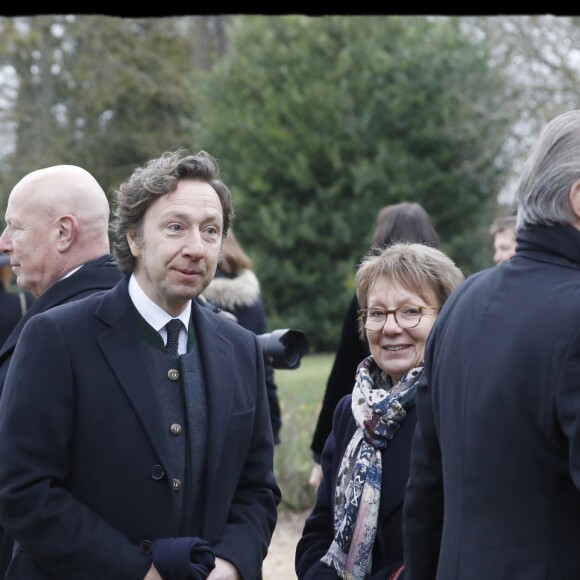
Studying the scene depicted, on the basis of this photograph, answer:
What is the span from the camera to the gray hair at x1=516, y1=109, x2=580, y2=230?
262 centimetres

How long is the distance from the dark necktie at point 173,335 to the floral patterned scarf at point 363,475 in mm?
590

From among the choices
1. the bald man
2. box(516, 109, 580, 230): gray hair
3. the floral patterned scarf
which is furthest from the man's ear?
box(516, 109, 580, 230): gray hair

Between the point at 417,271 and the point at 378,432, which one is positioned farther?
the point at 417,271

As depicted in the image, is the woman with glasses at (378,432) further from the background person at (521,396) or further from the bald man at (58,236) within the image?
the bald man at (58,236)

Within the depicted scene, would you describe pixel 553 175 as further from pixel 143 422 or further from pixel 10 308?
pixel 10 308

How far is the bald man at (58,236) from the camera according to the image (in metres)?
3.65

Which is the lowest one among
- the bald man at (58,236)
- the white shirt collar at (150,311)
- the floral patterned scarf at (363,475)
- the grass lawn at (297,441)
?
the grass lawn at (297,441)

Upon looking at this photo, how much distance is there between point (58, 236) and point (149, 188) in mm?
541

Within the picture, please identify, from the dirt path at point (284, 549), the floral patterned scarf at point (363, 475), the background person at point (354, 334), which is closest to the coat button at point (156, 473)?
the floral patterned scarf at point (363, 475)

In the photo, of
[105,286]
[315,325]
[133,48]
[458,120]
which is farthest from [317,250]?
[105,286]

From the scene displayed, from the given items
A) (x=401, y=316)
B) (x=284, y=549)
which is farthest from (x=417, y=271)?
(x=284, y=549)

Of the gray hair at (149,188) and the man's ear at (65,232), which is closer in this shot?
the gray hair at (149,188)

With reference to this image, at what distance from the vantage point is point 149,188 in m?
3.28

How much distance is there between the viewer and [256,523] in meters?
3.39
